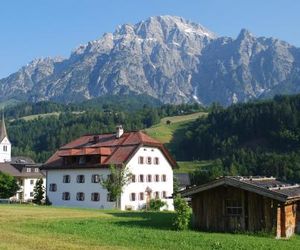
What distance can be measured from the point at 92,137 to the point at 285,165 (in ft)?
324

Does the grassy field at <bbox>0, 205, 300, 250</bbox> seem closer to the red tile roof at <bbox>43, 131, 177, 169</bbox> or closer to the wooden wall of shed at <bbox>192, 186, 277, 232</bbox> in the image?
the wooden wall of shed at <bbox>192, 186, 277, 232</bbox>

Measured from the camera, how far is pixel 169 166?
78.4 m

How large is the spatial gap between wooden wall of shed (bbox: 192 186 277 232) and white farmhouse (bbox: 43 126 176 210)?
31000 millimetres

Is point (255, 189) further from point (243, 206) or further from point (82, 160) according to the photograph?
point (82, 160)

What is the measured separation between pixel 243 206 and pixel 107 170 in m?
36.0

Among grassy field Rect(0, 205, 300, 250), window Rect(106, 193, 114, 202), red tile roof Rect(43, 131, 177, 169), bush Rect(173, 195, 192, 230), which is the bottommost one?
grassy field Rect(0, 205, 300, 250)

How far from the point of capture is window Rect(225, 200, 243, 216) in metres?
35.5

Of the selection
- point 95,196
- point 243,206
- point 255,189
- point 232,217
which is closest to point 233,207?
point 232,217

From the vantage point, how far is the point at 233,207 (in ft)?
118

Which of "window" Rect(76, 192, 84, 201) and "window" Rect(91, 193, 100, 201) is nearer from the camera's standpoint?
"window" Rect(91, 193, 100, 201)

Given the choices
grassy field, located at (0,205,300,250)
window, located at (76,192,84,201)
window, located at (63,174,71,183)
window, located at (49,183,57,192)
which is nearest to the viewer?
grassy field, located at (0,205,300,250)

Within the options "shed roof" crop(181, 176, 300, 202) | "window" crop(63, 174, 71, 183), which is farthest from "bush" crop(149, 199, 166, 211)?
"shed roof" crop(181, 176, 300, 202)

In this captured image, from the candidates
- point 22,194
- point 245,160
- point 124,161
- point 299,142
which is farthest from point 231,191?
point 299,142

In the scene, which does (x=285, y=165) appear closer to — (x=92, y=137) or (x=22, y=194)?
(x=22, y=194)
